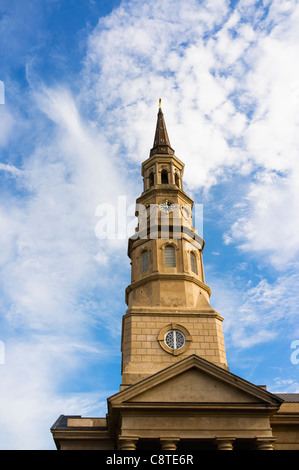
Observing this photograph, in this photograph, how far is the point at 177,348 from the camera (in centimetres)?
2895

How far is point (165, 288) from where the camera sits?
1260 inches

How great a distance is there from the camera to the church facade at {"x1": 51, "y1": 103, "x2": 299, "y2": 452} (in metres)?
22.3

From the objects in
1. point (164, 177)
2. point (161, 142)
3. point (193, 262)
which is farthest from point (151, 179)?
point (193, 262)

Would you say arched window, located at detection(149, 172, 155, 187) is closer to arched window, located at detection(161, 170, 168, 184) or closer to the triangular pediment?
arched window, located at detection(161, 170, 168, 184)

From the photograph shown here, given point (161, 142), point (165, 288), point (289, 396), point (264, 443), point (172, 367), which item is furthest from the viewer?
point (161, 142)

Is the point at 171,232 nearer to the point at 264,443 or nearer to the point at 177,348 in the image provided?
the point at 177,348

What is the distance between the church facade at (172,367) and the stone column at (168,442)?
0.15 ft

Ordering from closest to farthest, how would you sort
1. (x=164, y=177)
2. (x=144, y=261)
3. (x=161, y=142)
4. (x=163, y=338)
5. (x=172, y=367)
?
(x=172, y=367)
(x=163, y=338)
(x=144, y=261)
(x=164, y=177)
(x=161, y=142)

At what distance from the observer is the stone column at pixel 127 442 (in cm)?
2159

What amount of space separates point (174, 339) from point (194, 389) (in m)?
6.25

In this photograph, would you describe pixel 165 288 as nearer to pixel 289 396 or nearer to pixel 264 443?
pixel 289 396

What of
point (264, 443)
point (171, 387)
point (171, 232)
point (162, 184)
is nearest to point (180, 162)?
point (162, 184)

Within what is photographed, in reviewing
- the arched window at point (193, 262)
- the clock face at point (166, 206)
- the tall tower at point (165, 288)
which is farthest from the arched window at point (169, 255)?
the clock face at point (166, 206)
